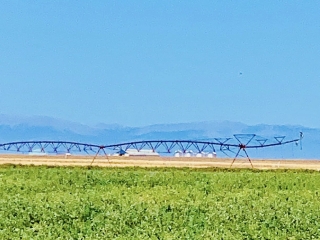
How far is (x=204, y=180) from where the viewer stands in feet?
116

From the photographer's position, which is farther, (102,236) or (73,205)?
(73,205)

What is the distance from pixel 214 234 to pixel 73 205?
5577 mm

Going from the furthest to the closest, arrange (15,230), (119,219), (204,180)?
(204,180) < (119,219) < (15,230)

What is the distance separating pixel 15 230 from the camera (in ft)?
63.7

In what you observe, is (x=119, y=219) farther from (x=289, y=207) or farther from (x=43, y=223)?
(x=289, y=207)

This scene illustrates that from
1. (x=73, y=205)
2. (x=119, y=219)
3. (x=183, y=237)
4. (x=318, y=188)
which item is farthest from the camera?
(x=318, y=188)

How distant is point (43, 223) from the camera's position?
20.5 m

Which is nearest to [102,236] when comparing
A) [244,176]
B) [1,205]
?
[1,205]

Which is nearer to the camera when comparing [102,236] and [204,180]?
[102,236]

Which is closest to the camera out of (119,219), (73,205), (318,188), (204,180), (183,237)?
(183,237)

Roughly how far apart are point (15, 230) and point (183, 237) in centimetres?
410

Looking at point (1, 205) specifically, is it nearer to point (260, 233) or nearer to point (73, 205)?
point (73, 205)

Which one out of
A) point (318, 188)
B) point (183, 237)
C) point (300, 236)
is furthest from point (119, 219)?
point (318, 188)

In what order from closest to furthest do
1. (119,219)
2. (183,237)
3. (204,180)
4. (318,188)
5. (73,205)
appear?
(183,237), (119,219), (73,205), (318,188), (204,180)
